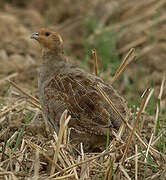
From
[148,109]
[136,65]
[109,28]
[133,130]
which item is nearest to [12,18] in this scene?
[109,28]

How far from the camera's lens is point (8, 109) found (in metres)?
4.84

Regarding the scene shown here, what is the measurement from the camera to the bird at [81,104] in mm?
4344

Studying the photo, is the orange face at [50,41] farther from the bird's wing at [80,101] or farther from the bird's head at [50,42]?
the bird's wing at [80,101]

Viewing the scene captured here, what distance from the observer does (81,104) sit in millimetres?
4473

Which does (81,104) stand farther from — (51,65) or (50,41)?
(50,41)

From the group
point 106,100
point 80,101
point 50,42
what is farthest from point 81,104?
point 50,42

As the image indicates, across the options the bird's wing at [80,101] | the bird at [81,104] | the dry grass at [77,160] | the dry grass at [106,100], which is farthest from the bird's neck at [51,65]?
the dry grass at [77,160]

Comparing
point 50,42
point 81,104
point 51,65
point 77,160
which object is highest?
point 50,42

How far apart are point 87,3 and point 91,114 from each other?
708 cm

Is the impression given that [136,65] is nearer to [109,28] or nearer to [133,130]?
[109,28]

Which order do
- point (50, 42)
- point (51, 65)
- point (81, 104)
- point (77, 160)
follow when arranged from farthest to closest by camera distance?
point (50, 42) → point (51, 65) → point (81, 104) → point (77, 160)

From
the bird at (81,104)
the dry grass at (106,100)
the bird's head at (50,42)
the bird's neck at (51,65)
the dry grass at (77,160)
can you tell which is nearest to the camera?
the dry grass at (77,160)

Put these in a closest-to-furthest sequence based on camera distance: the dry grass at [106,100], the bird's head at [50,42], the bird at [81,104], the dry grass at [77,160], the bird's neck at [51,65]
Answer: the dry grass at [77,160] < the dry grass at [106,100] < the bird at [81,104] < the bird's neck at [51,65] < the bird's head at [50,42]

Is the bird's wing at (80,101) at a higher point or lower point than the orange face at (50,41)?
lower
